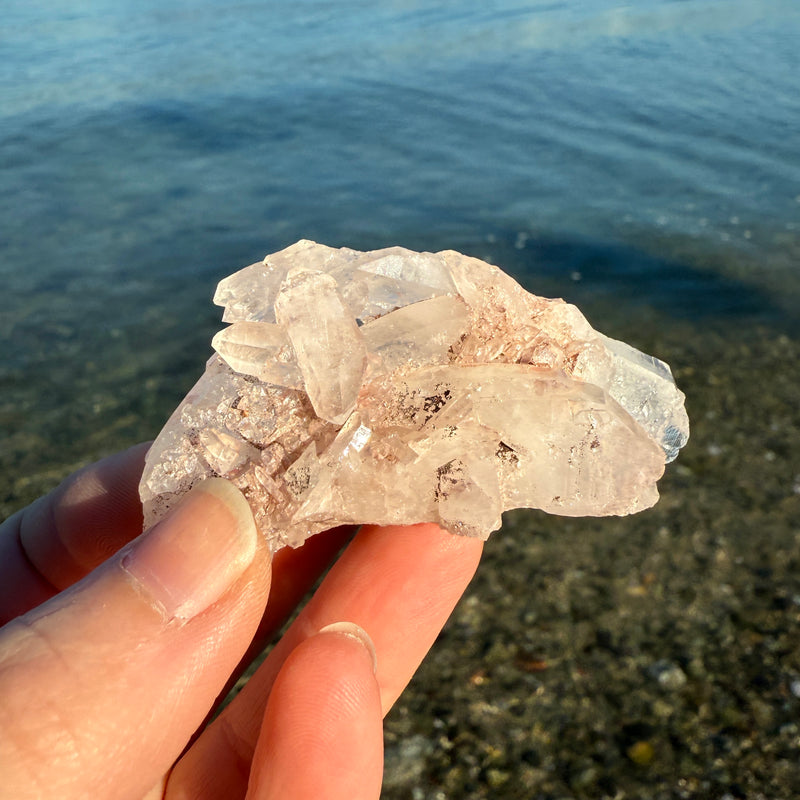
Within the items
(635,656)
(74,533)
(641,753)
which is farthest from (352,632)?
(635,656)

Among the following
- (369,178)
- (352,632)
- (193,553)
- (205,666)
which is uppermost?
(193,553)

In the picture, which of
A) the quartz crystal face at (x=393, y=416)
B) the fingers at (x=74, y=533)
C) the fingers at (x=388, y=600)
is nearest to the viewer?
the quartz crystal face at (x=393, y=416)

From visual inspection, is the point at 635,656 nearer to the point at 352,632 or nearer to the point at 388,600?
the point at 388,600

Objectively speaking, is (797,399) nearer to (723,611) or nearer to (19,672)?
(723,611)

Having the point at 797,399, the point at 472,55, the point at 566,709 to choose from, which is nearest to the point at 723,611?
the point at 566,709

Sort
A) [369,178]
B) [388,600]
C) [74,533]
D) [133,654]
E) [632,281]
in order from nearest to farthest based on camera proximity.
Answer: [133,654]
[388,600]
[74,533]
[632,281]
[369,178]

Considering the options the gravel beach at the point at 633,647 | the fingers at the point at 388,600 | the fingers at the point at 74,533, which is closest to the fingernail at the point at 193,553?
the fingers at the point at 388,600

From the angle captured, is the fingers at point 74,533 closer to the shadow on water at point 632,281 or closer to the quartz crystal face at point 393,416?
the quartz crystal face at point 393,416

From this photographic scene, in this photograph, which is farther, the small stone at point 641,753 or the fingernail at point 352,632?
the small stone at point 641,753
